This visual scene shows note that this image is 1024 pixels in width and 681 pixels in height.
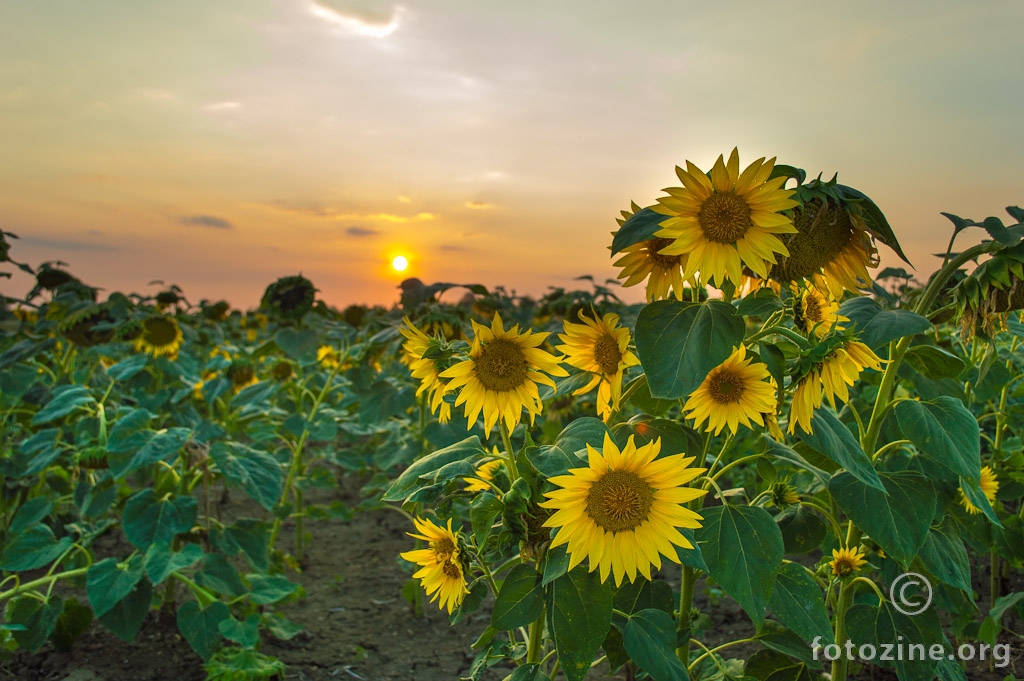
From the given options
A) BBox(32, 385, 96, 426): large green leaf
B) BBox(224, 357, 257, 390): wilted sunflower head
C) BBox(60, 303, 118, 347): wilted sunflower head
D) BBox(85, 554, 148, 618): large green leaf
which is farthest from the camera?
BBox(224, 357, 257, 390): wilted sunflower head

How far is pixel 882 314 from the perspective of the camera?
1.44 metres

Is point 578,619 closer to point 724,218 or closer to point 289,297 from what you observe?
point 724,218

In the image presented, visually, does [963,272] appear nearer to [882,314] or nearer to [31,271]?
[882,314]

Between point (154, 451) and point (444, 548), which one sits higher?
point (154, 451)

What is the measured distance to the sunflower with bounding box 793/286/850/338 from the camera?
5.94 ft

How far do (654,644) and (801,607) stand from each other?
37cm

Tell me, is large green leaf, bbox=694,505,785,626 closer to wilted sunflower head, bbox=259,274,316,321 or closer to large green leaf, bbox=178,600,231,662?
large green leaf, bbox=178,600,231,662

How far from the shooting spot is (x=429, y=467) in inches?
59.0

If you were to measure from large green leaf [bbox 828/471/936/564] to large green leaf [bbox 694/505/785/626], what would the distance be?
25 cm

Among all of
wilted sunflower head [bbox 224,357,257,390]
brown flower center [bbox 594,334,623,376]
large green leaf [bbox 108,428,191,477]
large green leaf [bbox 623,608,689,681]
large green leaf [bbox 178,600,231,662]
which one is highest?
wilted sunflower head [bbox 224,357,257,390]

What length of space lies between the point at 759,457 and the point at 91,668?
2496 mm

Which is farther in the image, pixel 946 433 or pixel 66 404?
pixel 66 404

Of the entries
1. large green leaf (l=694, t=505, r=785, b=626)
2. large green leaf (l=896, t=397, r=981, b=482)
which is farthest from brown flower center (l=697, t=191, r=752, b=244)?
large green leaf (l=896, t=397, r=981, b=482)

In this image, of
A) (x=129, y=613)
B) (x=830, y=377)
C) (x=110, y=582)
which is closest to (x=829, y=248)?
(x=830, y=377)
